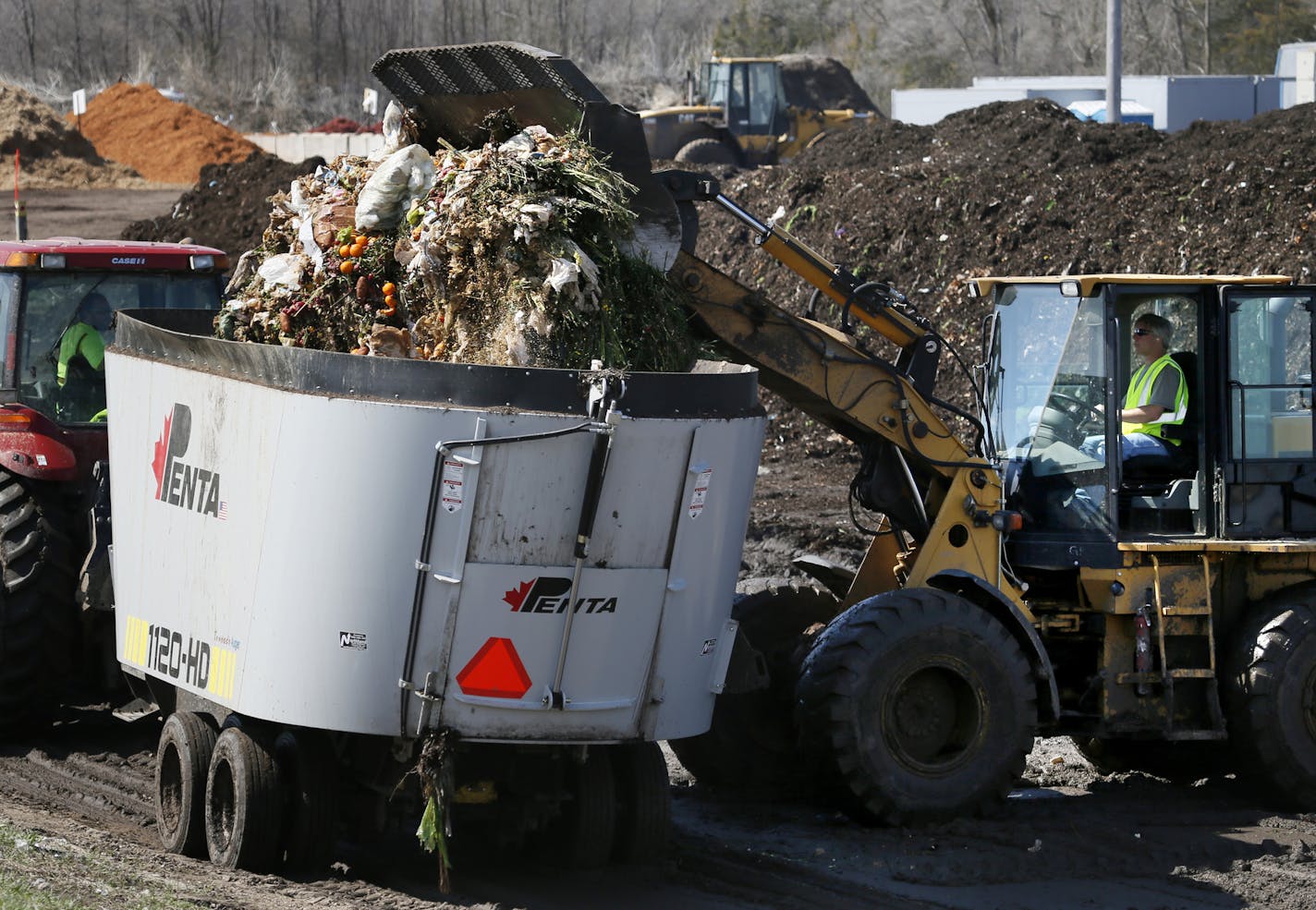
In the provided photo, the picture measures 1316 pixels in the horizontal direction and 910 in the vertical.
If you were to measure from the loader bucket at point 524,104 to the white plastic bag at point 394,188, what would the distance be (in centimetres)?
40

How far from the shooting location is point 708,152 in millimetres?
32562

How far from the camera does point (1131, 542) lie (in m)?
8.32

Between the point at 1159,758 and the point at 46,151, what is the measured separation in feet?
88.2

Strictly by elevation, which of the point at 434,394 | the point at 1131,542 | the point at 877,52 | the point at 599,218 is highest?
the point at 877,52

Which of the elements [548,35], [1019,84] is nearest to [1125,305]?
[1019,84]

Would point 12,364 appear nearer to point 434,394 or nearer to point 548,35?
point 434,394

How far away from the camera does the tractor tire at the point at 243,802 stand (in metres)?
6.60

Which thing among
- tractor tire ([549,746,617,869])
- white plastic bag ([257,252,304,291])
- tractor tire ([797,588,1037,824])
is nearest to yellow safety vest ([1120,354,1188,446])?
tractor tire ([797,588,1037,824])

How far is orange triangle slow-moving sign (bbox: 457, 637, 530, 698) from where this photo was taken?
6133 mm

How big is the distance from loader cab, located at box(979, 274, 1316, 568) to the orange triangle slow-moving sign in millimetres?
3277

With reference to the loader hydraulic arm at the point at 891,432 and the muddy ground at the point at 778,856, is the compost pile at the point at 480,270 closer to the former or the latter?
the loader hydraulic arm at the point at 891,432

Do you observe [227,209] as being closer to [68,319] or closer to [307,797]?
[68,319]

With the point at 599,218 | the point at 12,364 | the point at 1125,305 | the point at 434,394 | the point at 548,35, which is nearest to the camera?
the point at 434,394

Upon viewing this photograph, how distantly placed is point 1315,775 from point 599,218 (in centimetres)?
445
